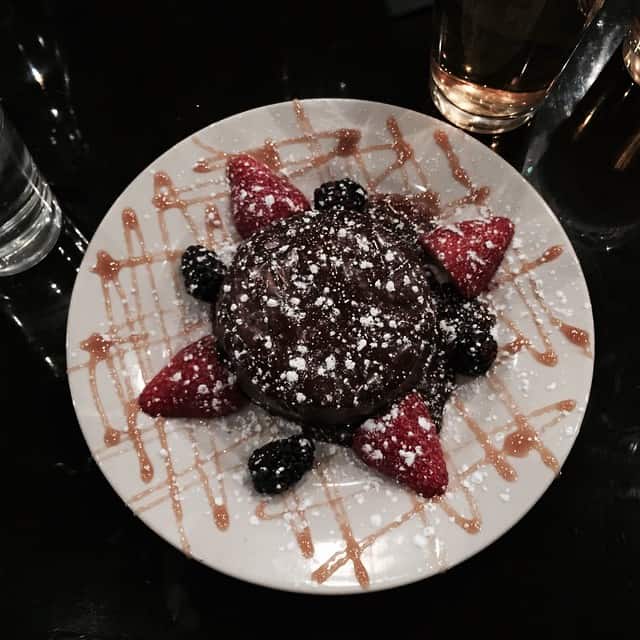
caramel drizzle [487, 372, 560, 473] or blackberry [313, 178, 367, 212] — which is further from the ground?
blackberry [313, 178, 367, 212]

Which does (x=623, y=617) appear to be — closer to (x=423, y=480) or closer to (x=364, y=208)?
(x=423, y=480)

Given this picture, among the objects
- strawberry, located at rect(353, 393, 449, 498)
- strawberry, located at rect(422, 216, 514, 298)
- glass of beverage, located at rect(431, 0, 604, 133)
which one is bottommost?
strawberry, located at rect(353, 393, 449, 498)

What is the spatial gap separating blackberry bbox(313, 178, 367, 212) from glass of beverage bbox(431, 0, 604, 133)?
403mm

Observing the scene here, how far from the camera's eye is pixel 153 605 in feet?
4.96

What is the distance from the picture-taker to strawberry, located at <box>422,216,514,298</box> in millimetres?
1536

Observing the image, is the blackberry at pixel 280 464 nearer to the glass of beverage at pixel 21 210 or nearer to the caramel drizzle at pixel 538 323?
the caramel drizzle at pixel 538 323

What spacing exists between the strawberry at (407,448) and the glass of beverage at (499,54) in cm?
81

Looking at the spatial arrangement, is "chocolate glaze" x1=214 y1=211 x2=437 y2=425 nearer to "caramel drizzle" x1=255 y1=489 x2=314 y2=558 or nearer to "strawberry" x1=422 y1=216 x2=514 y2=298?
"strawberry" x1=422 y1=216 x2=514 y2=298

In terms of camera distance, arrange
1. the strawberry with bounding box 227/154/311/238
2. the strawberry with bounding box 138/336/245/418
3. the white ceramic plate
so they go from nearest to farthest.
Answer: the white ceramic plate < the strawberry with bounding box 138/336/245/418 < the strawberry with bounding box 227/154/311/238

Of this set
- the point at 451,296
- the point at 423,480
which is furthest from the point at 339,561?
the point at 451,296

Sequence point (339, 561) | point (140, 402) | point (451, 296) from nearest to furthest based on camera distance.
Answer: point (339, 561), point (140, 402), point (451, 296)

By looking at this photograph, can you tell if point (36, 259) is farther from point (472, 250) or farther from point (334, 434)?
point (472, 250)

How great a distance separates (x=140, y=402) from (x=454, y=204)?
867 mm

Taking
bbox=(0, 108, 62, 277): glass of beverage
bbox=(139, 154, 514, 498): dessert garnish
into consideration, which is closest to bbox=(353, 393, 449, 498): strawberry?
bbox=(139, 154, 514, 498): dessert garnish
